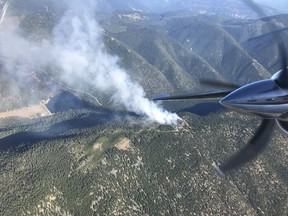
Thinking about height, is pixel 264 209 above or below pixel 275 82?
below

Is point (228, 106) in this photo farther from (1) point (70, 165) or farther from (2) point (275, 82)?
(1) point (70, 165)

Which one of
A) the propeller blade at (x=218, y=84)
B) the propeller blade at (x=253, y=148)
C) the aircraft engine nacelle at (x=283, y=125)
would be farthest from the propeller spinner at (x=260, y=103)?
the propeller blade at (x=218, y=84)

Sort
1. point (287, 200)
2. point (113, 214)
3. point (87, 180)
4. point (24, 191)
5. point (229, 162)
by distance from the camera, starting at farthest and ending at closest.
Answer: point (287, 200), point (87, 180), point (113, 214), point (24, 191), point (229, 162)

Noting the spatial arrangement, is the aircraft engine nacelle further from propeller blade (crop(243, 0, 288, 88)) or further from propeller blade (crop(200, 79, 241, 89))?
propeller blade (crop(200, 79, 241, 89))

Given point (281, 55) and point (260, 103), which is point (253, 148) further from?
point (281, 55)

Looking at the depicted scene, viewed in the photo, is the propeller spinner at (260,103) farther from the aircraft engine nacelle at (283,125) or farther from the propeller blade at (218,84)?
the propeller blade at (218,84)

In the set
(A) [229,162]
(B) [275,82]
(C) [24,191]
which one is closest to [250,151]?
(A) [229,162]

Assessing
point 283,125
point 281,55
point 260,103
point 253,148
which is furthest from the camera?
point 283,125

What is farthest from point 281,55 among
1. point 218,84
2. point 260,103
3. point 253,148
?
point 253,148
